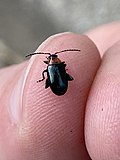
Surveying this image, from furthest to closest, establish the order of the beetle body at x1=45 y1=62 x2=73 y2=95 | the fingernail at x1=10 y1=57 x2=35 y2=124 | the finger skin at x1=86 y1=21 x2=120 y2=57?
the finger skin at x1=86 y1=21 x2=120 y2=57 < the fingernail at x1=10 y1=57 x2=35 y2=124 < the beetle body at x1=45 y1=62 x2=73 y2=95

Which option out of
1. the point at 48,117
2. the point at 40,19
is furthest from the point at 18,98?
the point at 40,19

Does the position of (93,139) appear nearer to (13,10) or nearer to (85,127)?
(85,127)

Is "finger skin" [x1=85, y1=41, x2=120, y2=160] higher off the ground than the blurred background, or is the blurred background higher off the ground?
the blurred background

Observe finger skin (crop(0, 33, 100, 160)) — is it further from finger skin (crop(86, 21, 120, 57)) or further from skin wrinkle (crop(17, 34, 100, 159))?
finger skin (crop(86, 21, 120, 57))

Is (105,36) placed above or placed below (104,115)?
above

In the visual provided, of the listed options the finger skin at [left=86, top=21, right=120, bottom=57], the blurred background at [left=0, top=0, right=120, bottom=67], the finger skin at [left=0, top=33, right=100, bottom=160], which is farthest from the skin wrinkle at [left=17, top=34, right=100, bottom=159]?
the blurred background at [left=0, top=0, right=120, bottom=67]

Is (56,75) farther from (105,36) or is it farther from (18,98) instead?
(105,36)

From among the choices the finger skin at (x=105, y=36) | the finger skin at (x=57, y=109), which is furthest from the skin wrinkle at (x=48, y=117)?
the finger skin at (x=105, y=36)
